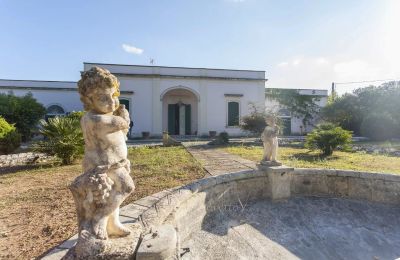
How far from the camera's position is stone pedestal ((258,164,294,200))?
4551mm

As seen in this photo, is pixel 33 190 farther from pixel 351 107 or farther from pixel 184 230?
pixel 351 107

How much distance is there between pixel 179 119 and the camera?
70.3ft

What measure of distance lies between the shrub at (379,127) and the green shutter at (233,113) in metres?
8.98

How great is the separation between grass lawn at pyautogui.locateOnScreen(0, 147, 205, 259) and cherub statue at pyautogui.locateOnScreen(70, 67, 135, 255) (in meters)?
1.24

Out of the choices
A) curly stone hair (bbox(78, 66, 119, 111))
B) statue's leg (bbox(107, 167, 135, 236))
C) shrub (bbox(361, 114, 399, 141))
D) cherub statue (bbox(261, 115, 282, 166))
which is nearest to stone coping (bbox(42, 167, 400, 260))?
cherub statue (bbox(261, 115, 282, 166))

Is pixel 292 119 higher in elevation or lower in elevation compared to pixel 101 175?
higher

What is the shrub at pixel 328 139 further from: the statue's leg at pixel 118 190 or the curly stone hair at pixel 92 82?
the curly stone hair at pixel 92 82

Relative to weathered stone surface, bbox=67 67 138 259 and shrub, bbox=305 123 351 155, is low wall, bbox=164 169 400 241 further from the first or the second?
shrub, bbox=305 123 351 155

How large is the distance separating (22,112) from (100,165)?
17.0 metres

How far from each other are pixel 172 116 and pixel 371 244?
18540mm

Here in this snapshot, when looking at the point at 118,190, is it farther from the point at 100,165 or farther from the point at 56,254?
the point at 56,254

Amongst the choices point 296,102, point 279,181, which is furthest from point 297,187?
point 296,102

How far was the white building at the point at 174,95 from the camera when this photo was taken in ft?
63.9

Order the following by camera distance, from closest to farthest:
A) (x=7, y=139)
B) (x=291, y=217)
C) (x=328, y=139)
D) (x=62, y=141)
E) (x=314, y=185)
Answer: (x=291, y=217) → (x=314, y=185) → (x=62, y=141) → (x=328, y=139) → (x=7, y=139)
